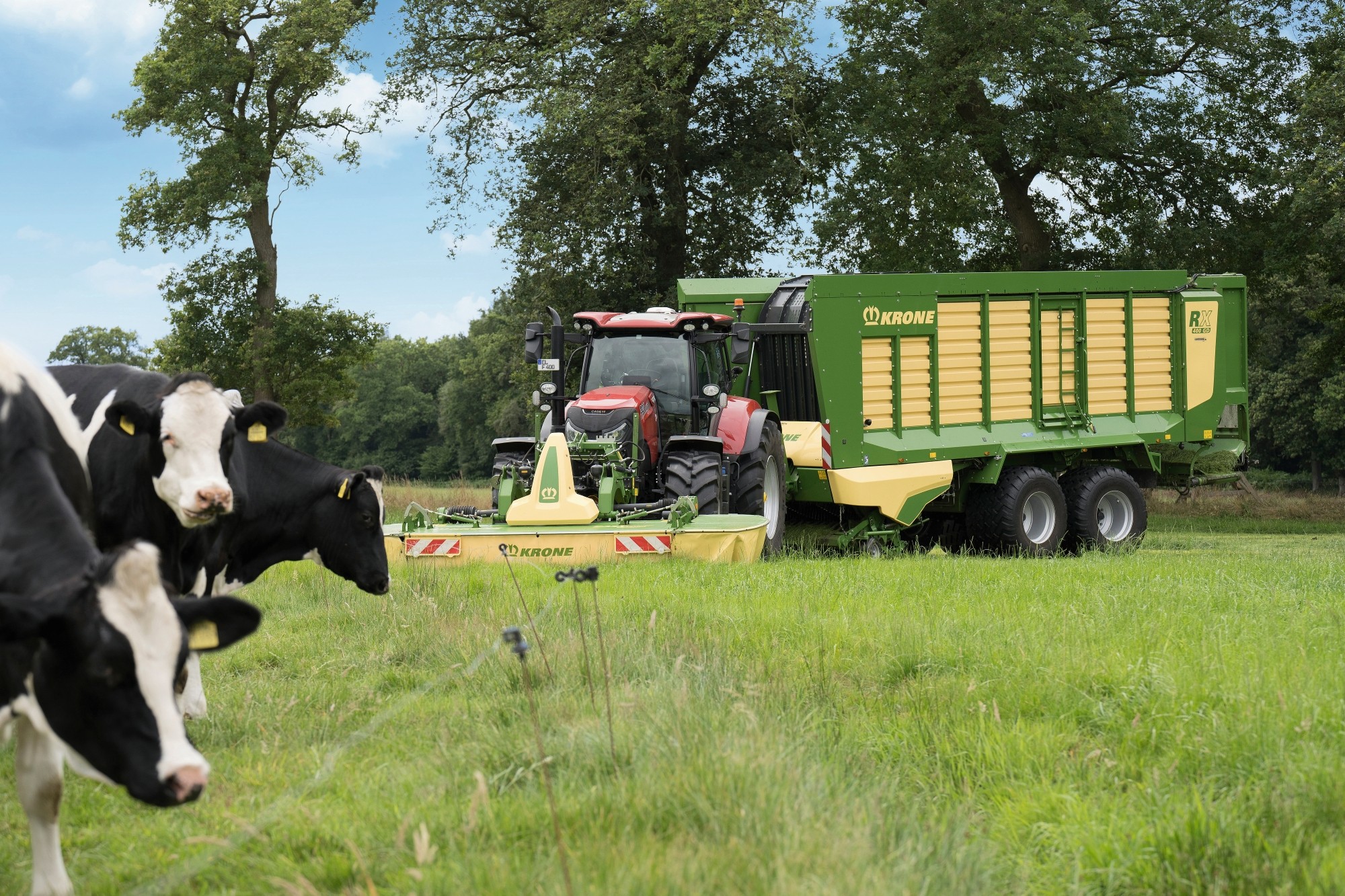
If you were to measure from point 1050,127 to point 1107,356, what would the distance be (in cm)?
975

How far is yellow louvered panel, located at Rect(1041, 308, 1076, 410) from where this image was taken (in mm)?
14617

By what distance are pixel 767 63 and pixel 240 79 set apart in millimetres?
11574

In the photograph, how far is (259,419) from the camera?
6703mm

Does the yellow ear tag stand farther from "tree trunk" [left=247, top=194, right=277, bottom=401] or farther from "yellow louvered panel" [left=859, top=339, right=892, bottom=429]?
"tree trunk" [left=247, top=194, right=277, bottom=401]

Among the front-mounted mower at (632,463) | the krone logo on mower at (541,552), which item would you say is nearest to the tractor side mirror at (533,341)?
the front-mounted mower at (632,463)

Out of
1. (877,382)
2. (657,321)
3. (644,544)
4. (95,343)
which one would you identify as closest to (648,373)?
(657,321)

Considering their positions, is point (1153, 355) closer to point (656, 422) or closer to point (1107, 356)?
point (1107, 356)

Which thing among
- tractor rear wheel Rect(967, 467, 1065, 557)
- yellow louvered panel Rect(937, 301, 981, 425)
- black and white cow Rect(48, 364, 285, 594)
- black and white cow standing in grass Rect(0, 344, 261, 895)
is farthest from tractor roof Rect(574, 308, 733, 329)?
black and white cow standing in grass Rect(0, 344, 261, 895)

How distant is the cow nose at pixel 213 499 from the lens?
551 centimetres

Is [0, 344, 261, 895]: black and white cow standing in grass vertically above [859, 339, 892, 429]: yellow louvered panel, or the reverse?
[859, 339, 892, 429]: yellow louvered panel

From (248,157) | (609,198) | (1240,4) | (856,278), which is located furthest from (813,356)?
(248,157)

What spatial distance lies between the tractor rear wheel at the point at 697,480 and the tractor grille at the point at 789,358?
2498 millimetres

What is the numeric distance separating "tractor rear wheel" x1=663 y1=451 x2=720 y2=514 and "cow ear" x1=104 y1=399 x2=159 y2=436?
6.05 meters

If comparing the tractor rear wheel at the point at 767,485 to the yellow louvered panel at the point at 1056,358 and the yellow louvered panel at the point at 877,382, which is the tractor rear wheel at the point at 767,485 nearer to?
the yellow louvered panel at the point at 877,382
